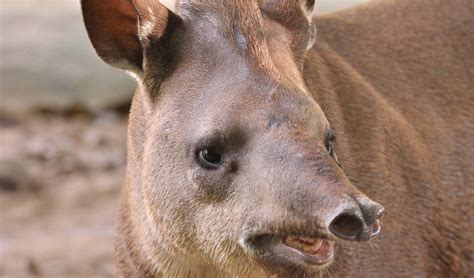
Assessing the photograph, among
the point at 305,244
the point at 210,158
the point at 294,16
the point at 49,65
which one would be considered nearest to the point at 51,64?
the point at 49,65

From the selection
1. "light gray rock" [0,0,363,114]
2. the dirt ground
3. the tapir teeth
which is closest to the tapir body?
the tapir teeth

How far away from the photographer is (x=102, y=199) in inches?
522

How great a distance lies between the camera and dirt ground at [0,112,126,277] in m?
11.4

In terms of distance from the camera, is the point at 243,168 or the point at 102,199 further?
the point at 102,199

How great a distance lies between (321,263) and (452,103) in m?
2.42

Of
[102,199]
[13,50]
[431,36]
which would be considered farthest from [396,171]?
[13,50]

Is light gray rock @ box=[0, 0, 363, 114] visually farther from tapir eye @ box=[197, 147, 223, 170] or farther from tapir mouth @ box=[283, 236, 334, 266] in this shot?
tapir mouth @ box=[283, 236, 334, 266]

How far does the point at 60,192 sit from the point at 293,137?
309 inches

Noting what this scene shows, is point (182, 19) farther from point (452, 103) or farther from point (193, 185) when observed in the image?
point (452, 103)

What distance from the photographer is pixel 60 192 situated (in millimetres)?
13625

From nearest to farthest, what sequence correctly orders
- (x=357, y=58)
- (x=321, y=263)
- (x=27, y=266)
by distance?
(x=321, y=263), (x=357, y=58), (x=27, y=266)

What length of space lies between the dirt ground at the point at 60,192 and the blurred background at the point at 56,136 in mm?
11

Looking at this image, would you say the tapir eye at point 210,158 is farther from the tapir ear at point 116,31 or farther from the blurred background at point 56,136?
the blurred background at point 56,136

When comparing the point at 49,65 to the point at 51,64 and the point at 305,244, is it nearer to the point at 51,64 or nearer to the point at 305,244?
the point at 51,64
